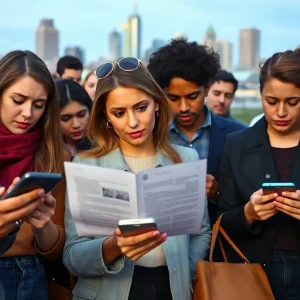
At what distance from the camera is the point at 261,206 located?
11.1ft

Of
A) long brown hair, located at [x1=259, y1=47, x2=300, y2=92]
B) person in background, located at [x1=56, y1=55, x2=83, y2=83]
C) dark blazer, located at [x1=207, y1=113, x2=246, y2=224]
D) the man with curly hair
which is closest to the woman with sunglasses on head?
long brown hair, located at [x1=259, y1=47, x2=300, y2=92]

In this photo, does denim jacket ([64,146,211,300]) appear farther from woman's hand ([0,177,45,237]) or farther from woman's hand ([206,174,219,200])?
woman's hand ([206,174,219,200])

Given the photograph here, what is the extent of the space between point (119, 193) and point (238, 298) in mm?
884

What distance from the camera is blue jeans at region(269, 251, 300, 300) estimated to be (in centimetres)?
356

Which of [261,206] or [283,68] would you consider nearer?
[261,206]

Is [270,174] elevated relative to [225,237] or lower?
elevated

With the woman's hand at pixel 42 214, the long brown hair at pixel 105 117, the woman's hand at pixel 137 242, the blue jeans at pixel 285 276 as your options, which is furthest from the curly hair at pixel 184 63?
the woman's hand at pixel 137 242

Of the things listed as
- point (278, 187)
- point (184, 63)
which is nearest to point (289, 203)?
point (278, 187)

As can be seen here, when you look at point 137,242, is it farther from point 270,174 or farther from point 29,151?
point 270,174

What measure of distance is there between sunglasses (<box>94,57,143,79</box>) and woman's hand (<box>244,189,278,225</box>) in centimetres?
92

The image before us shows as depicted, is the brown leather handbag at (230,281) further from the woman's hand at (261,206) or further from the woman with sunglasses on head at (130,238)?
the woman's hand at (261,206)

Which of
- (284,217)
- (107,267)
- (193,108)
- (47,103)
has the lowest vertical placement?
Result: (107,267)

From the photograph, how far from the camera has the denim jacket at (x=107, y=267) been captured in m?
3.22

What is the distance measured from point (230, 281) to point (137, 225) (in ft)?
2.68
